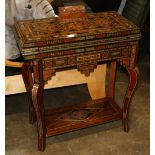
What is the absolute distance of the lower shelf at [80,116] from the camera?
7.13ft

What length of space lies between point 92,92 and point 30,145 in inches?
26.6

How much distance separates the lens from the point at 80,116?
7.50 ft

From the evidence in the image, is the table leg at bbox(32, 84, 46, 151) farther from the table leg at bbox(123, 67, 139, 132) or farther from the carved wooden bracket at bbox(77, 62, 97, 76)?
the table leg at bbox(123, 67, 139, 132)

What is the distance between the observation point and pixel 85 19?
6.73 feet

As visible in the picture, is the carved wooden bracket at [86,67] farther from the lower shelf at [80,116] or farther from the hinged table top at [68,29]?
the lower shelf at [80,116]

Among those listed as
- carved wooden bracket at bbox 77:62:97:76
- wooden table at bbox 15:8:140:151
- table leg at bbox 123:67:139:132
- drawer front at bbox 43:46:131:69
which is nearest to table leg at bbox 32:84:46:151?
wooden table at bbox 15:8:140:151

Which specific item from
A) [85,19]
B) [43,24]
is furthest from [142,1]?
[43,24]

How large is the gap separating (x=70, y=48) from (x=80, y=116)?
65 centimetres

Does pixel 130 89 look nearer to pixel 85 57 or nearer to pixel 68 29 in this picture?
pixel 85 57

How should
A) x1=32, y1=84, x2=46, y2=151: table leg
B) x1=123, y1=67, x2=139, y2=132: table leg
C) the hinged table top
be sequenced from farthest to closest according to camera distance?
x1=123, y1=67, x2=139, y2=132: table leg → x1=32, y1=84, x2=46, y2=151: table leg → the hinged table top

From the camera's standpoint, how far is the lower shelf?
2173 mm

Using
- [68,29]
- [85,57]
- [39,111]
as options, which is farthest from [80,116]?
[68,29]

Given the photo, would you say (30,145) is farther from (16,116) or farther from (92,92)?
(92,92)

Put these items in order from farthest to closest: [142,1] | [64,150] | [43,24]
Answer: [142,1] → [64,150] → [43,24]
